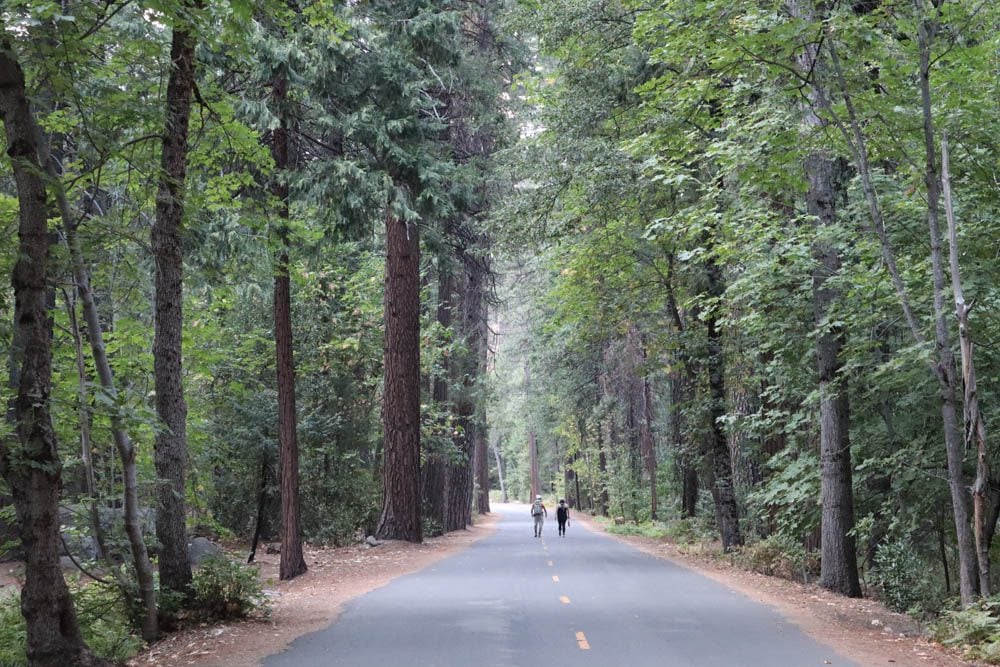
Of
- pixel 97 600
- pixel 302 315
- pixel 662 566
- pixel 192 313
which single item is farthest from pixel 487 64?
pixel 97 600

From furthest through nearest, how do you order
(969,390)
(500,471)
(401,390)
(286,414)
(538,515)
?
1. (500,471)
2. (538,515)
3. (401,390)
4. (286,414)
5. (969,390)

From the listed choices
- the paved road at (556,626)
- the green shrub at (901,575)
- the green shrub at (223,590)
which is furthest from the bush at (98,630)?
the green shrub at (901,575)

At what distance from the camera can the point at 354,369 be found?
84.1ft

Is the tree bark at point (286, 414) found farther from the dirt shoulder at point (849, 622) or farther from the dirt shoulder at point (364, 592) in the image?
the dirt shoulder at point (849, 622)

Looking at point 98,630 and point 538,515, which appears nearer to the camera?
point 98,630

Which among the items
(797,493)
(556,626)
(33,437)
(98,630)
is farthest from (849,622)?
(33,437)

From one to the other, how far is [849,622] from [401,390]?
542 inches

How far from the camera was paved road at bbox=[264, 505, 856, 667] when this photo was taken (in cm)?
872

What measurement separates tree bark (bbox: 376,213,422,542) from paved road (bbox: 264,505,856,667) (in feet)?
18.5

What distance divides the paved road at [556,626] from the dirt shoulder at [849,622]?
1.02 ft

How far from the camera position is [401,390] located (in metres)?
22.8

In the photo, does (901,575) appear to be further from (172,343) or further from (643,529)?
(643,529)

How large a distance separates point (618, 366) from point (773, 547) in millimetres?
17318

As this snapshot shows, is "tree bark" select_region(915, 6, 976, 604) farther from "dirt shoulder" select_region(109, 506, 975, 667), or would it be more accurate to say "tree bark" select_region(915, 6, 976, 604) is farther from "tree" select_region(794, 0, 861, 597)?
"tree" select_region(794, 0, 861, 597)
